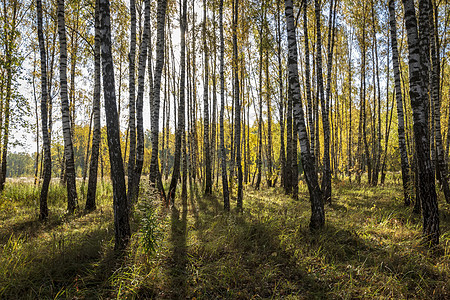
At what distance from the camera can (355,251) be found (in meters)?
4.30

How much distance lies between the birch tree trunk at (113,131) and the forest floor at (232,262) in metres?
0.33

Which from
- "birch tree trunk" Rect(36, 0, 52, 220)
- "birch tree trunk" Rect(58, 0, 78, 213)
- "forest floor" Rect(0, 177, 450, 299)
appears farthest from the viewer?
"birch tree trunk" Rect(58, 0, 78, 213)

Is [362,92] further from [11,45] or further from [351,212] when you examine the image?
[11,45]

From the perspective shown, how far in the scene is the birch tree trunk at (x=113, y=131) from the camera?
157 inches

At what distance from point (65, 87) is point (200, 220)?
5917mm

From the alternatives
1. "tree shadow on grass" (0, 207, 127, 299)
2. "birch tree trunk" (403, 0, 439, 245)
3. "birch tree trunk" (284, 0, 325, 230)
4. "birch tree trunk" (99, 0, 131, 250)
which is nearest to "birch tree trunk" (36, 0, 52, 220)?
"tree shadow on grass" (0, 207, 127, 299)

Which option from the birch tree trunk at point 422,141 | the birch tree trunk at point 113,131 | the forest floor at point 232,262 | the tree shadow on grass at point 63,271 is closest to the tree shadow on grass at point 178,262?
the forest floor at point 232,262

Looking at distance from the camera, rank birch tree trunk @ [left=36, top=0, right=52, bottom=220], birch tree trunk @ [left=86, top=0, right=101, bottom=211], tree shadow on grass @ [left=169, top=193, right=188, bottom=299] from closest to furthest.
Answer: tree shadow on grass @ [left=169, top=193, right=188, bottom=299]
birch tree trunk @ [left=36, top=0, right=52, bottom=220]
birch tree trunk @ [left=86, top=0, right=101, bottom=211]

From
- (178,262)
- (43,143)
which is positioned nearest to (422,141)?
(178,262)

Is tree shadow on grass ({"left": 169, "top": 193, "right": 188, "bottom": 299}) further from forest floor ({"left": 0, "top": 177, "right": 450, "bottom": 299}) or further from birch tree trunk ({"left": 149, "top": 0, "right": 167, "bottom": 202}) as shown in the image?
birch tree trunk ({"left": 149, "top": 0, "right": 167, "bottom": 202})

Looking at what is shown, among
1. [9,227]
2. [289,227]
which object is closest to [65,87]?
[9,227]

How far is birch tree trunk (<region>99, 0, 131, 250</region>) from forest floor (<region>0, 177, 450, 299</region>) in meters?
0.33

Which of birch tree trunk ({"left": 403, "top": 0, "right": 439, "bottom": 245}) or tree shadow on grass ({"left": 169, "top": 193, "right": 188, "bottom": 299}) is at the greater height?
birch tree trunk ({"left": 403, "top": 0, "right": 439, "bottom": 245})

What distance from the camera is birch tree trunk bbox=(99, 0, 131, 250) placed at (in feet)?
13.1
